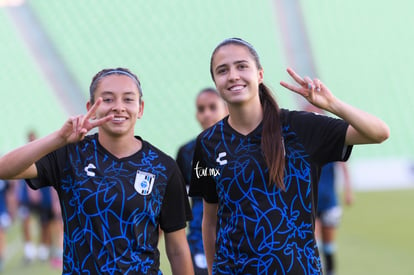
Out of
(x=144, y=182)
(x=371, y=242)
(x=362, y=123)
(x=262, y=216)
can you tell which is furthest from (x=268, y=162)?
(x=371, y=242)

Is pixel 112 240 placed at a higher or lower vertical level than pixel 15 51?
lower

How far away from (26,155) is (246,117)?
1037mm

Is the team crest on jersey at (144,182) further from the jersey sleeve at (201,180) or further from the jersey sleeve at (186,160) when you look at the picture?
the jersey sleeve at (186,160)

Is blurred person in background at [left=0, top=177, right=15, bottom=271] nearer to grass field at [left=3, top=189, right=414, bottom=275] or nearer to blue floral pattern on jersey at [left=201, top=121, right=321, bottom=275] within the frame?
grass field at [left=3, top=189, right=414, bottom=275]

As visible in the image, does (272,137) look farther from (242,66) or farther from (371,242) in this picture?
(371,242)

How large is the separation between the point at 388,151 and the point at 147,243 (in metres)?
22.6

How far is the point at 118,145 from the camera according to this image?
3309 millimetres

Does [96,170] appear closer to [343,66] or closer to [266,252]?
[266,252]

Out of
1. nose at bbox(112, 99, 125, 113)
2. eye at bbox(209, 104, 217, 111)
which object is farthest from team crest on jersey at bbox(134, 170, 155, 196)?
eye at bbox(209, 104, 217, 111)

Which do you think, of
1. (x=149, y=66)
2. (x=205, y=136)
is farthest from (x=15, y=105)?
(x=205, y=136)

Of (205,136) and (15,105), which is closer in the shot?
(205,136)

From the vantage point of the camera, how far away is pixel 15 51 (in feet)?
77.6

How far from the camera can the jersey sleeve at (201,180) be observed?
344 cm

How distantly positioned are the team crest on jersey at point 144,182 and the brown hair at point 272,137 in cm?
55
